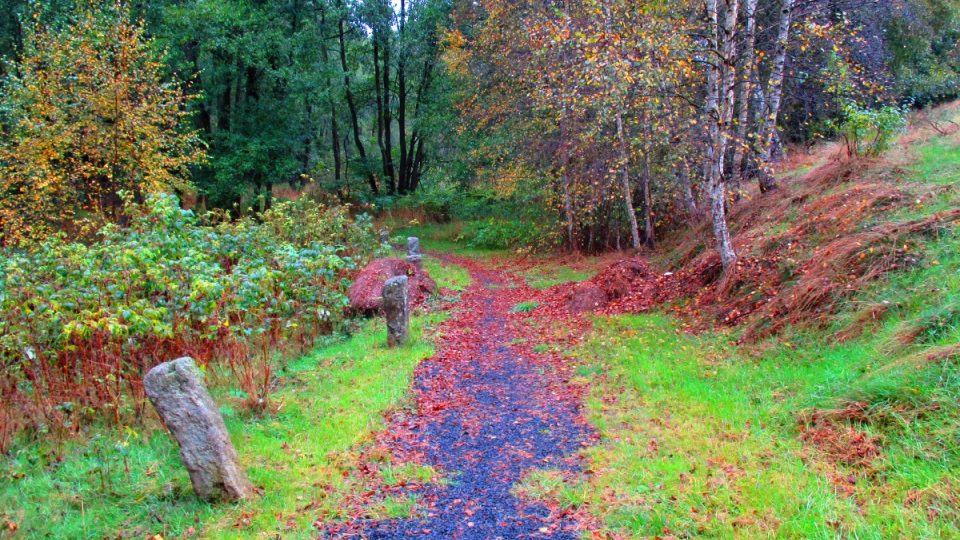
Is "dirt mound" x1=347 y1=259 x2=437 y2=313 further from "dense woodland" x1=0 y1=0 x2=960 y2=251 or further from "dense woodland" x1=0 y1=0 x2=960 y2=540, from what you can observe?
"dense woodland" x1=0 y1=0 x2=960 y2=251

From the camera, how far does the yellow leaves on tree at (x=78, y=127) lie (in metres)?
16.1

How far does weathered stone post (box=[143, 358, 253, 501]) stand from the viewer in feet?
15.7

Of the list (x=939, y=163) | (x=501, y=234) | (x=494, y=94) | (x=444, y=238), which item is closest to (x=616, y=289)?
(x=939, y=163)

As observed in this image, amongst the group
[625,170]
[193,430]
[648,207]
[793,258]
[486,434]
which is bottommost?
[486,434]

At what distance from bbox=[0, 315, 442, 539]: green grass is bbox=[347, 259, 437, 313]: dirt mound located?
5305mm

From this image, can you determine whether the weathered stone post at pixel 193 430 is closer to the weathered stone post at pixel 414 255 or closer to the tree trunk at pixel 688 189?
the weathered stone post at pixel 414 255

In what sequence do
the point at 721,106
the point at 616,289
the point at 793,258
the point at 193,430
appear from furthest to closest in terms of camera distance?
1. the point at 616,289
2. the point at 721,106
3. the point at 793,258
4. the point at 193,430

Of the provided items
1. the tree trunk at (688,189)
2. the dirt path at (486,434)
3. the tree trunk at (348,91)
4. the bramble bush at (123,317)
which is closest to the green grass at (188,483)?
the dirt path at (486,434)

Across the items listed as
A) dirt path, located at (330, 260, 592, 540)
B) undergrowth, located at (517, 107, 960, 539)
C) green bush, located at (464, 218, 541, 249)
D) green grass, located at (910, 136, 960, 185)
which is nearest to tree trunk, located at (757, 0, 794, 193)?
green grass, located at (910, 136, 960, 185)

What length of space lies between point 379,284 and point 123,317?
7.44 metres

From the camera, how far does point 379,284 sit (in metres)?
13.4

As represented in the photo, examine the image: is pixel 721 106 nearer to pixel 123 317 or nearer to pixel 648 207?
pixel 648 207

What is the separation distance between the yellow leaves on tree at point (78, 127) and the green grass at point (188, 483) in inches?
474

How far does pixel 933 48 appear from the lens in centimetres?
2162
